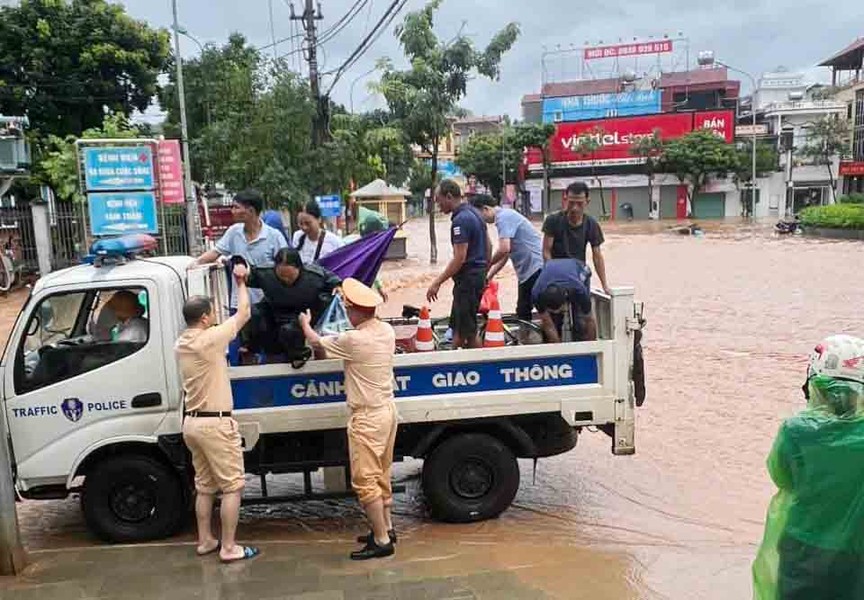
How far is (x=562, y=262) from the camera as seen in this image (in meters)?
5.58

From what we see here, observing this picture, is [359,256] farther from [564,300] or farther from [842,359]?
[842,359]

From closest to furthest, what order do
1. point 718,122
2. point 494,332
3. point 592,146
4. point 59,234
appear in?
point 494,332 < point 59,234 < point 718,122 < point 592,146

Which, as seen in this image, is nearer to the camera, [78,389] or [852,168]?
[78,389]

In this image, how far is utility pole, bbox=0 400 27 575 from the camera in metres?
4.52

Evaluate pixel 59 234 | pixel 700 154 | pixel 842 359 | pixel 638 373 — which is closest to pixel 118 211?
pixel 59 234

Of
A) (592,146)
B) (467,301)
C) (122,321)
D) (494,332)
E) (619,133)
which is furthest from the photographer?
(619,133)

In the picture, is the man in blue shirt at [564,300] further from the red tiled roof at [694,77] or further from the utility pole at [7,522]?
the red tiled roof at [694,77]

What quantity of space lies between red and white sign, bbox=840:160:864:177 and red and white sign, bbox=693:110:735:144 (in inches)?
317

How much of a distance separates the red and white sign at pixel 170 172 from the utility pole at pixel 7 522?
1859 cm

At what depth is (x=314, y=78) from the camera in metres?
18.0

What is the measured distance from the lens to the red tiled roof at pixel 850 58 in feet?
211

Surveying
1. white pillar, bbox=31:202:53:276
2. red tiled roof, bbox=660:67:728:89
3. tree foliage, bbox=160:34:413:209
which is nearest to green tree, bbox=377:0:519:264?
tree foliage, bbox=160:34:413:209

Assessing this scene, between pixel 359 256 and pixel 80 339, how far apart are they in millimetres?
1962

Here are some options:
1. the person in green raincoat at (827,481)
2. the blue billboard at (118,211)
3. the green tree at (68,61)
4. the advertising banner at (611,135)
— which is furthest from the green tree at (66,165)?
the advertising banner at (611,135)
